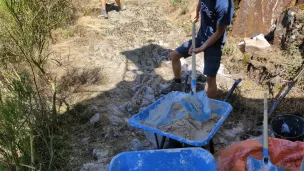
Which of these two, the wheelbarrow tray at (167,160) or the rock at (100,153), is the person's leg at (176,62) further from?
the wheelbarrow tray at (167,160)

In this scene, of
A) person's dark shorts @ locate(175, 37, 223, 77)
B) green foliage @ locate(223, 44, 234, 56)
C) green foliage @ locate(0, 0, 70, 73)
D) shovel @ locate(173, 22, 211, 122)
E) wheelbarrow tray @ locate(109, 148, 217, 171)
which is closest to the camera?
wheelbarrow tray @ locate(109, 148, 217, 171)

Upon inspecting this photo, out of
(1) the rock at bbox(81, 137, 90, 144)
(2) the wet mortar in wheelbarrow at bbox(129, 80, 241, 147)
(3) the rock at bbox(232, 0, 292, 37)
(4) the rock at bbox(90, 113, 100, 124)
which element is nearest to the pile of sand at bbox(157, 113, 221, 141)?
(2) the wet mortar in wheelbarrow at bbox(129, 80, 241, 147)

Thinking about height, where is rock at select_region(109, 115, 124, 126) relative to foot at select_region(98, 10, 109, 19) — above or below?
below

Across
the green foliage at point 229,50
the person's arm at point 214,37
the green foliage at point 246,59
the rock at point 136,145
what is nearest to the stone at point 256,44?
the green foliage at point 246,59

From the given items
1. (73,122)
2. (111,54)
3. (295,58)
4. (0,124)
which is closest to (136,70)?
(111,54)

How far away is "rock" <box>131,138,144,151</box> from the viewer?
349 cm

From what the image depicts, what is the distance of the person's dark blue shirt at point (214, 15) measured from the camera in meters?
3.17

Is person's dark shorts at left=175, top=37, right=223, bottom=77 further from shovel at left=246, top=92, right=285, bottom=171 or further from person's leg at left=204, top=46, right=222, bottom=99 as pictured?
shovel at left=246, top=92, right=285, bottom=171

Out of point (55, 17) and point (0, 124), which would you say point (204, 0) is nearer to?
point (0, 124)

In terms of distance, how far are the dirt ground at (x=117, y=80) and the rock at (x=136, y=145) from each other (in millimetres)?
11

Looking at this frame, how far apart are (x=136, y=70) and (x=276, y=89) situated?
2180 mm

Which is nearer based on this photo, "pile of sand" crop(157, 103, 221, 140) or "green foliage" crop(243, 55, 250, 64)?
"pile of sand" crop(157, 103, 221, 140)

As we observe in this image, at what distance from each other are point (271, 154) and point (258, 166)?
12.5 inches

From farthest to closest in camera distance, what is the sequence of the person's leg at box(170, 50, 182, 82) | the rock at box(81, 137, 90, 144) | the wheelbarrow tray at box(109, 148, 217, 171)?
the person's leg at box(170, 50, 182, 82)
the rock at box(81, 137, 90, 144)
the wheelbarrow tray at box(109, 148, 217, 171)
